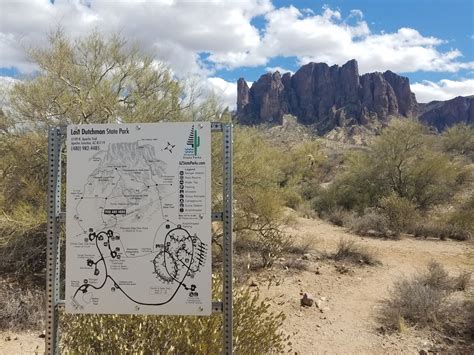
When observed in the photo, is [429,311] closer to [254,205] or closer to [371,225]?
[254,205]

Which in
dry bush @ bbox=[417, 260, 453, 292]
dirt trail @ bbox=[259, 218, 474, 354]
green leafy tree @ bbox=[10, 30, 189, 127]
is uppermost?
green leafy tree @ bbox=[10, 30, 189, 127]

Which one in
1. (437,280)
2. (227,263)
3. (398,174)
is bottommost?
(437,280)

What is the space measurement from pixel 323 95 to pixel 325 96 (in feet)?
2.13

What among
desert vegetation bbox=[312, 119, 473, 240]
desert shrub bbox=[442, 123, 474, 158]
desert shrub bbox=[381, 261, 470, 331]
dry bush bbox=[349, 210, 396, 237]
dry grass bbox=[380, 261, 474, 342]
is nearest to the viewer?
dry grass bbox=[380, 261, 474, 342]

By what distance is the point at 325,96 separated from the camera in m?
100

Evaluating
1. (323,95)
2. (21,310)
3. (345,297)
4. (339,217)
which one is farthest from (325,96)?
(21,310)

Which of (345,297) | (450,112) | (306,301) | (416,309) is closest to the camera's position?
(416,309)

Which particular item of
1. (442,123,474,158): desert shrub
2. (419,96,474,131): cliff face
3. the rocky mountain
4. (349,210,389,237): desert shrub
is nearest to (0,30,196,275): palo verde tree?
(349,210,389,237): desert shrub

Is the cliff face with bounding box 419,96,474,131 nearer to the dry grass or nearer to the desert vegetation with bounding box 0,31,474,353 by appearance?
the desert vegetation with bounding box 0,31,474,353

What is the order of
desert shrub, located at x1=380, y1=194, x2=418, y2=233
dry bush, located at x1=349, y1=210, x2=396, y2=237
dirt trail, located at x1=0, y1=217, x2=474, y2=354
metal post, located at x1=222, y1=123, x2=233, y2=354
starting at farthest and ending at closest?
desert shrub, located at x1=380, y1=194, x2=418, y2=233 → dry bush, located at x1=349, y1=210, x2=396, y2=237 → dirt trail, located at x1=0, y1=217, x2=474, y2=354 → metal post, located at x1=222, y1=123, x2=233, y2=354

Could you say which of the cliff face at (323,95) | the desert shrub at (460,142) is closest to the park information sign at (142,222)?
the desert shrub at (460,142)

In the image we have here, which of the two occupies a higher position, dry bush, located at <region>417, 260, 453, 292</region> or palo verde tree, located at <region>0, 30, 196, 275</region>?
palo verde tree, located at <region>0, 30, 196, 275</region>

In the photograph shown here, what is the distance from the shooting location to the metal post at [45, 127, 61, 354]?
3.22 meters

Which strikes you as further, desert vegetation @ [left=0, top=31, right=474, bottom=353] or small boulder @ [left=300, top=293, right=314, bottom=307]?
small boulder @ [left=300, top=293, right=314, bottom=307]
